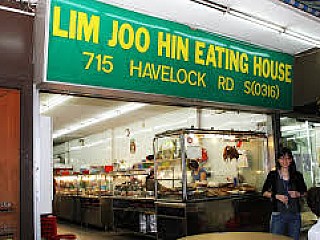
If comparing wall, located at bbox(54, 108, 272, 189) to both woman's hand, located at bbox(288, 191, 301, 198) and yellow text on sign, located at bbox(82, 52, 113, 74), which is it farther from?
yellow text on sign, located at bbox(82, 52, 113, 74)

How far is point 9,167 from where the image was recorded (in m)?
4.00

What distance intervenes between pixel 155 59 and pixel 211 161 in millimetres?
3023

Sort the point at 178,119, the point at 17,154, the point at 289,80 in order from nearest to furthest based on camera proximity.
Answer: the point at 17,154 < the point at 289,80 < the point at 178,119

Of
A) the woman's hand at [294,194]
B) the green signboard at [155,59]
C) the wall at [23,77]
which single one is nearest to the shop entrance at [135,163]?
the wall at [23,77]

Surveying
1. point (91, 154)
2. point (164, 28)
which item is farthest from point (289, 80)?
point (91, 154)

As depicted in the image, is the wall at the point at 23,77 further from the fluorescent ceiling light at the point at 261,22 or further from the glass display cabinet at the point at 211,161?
the glass display cabinet at the point at 211,161

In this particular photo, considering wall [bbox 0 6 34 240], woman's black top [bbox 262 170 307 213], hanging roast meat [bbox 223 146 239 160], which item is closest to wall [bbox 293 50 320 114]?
hanging roast meat [bbox 223 146 239 160]

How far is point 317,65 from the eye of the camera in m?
6.84

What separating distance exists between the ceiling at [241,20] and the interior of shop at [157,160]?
135 cm

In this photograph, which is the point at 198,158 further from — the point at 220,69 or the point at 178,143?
the point at 220,69

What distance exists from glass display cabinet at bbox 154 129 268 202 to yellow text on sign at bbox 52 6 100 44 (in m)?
2.92

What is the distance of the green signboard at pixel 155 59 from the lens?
13.7ft

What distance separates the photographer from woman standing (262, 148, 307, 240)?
5113 millimetres

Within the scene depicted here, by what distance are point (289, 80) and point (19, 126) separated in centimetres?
439
